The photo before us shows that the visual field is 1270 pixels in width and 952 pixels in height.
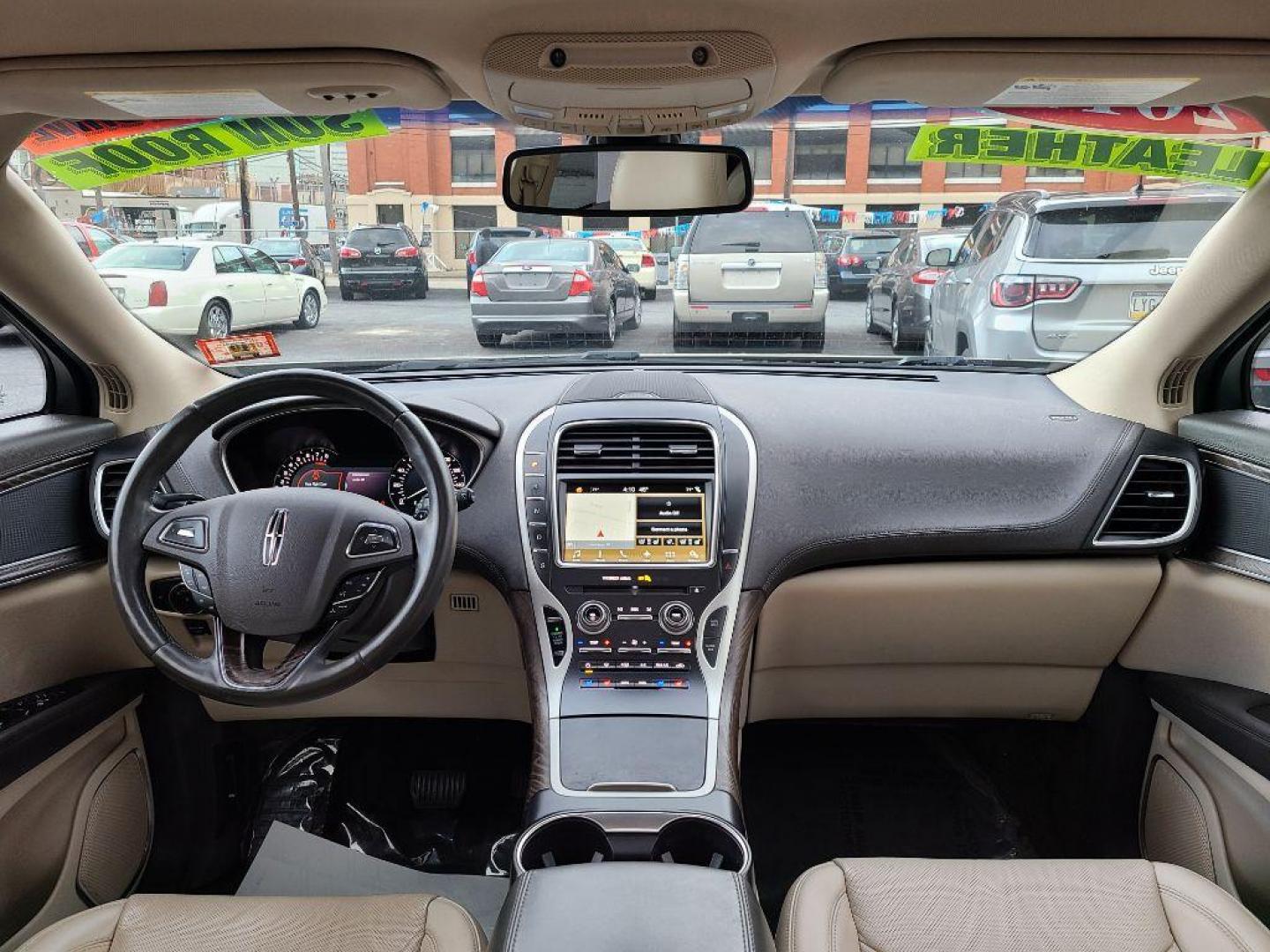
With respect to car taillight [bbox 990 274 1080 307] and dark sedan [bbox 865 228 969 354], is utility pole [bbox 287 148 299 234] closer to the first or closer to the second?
dark sedan [bbox 865 228 969 354]

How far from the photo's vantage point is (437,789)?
2.92 m

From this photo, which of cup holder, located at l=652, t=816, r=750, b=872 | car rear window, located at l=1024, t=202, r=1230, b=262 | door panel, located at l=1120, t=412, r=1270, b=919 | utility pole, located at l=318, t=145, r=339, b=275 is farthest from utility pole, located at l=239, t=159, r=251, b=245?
door panel, located at l=1120, t=412, r=1270, b=919

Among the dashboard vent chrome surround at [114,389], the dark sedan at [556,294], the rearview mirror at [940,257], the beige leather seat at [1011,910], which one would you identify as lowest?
the beige leather seat at [1011,910]

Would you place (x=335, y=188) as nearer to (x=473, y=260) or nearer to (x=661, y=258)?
(x=473, y=260)

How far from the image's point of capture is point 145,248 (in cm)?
288

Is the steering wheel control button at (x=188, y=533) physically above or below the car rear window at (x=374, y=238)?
below

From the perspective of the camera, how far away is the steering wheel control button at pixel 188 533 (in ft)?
5.60

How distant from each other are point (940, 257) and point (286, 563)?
9.15ft

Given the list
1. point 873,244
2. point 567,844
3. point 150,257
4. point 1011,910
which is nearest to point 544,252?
point 873,244

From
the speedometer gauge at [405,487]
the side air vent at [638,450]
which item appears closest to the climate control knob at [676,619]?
the side air vent at [638,450]

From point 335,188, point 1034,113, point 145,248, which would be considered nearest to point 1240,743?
point 1034,113

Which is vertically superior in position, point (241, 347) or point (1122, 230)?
point (1122, 230)

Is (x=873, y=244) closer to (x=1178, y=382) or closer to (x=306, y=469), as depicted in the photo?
(x=1178, y=382)

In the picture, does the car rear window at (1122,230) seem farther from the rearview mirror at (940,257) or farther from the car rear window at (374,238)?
the car rear window at (374,238)
